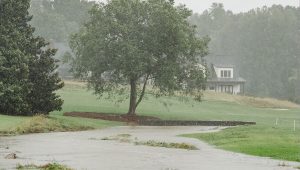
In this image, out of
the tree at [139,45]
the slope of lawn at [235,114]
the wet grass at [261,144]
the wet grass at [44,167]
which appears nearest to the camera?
the wet grass at [44,167]

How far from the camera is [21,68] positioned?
53.5 meters

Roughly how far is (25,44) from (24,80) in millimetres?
4225

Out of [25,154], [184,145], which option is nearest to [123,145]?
[184,145]

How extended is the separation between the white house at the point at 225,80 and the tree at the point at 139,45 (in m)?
65.0

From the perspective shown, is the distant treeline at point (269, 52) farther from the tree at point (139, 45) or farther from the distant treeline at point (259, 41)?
the tree at point (139, 45)

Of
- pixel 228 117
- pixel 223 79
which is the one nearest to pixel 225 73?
pixel 223 79

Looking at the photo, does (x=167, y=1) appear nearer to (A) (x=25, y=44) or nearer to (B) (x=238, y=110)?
(A) (x=25, y=44)

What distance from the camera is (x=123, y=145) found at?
33.7 metres

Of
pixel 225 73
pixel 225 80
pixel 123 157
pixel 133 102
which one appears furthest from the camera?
pixel 225 73

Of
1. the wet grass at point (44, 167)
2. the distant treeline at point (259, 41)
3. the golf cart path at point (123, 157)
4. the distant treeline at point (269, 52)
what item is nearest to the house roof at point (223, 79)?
the distant treeline at point (259, 41)

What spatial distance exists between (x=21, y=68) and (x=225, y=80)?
8692 centimetres

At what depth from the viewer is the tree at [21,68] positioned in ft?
174

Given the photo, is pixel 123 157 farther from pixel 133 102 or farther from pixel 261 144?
pixel 133 102

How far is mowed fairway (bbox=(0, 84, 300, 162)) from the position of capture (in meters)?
33.2
